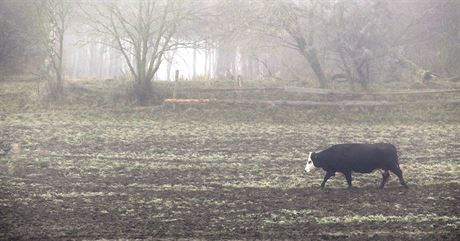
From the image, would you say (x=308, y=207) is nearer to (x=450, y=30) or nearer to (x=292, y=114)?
(x=292, y=114)

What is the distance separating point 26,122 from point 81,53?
1600 inches

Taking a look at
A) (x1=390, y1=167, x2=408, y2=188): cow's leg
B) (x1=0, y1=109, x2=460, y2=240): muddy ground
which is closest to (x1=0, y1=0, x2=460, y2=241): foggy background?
(x1=0, y1=109, x2=460, y2=240): muddy ground

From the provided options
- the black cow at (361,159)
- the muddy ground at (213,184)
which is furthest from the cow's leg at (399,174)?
the muddy ground at (213,184)

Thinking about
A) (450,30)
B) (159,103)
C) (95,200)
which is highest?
(450,30)

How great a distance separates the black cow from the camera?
36.6 ft

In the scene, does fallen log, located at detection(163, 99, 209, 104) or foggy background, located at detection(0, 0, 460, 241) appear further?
fallen log, located at detection(163, 99, 209, 104)

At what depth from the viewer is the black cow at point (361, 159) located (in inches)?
439

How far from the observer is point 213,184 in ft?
39.4

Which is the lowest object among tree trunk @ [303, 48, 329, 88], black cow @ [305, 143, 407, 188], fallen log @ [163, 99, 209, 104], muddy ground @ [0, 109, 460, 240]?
muddy ground @ [0, 109, 460, 240]

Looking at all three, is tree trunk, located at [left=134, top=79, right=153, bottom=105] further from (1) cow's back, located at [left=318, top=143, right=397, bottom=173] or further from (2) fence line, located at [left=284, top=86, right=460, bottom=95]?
(1) cow's back, located at [left=318, top=143, right=397, bottom=173]

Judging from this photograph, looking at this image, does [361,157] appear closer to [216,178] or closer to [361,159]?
[361,159]

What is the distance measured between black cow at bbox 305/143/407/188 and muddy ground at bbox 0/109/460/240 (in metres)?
0.40

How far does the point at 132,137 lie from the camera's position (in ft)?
60.1

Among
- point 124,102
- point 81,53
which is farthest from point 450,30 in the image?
point 81,53
